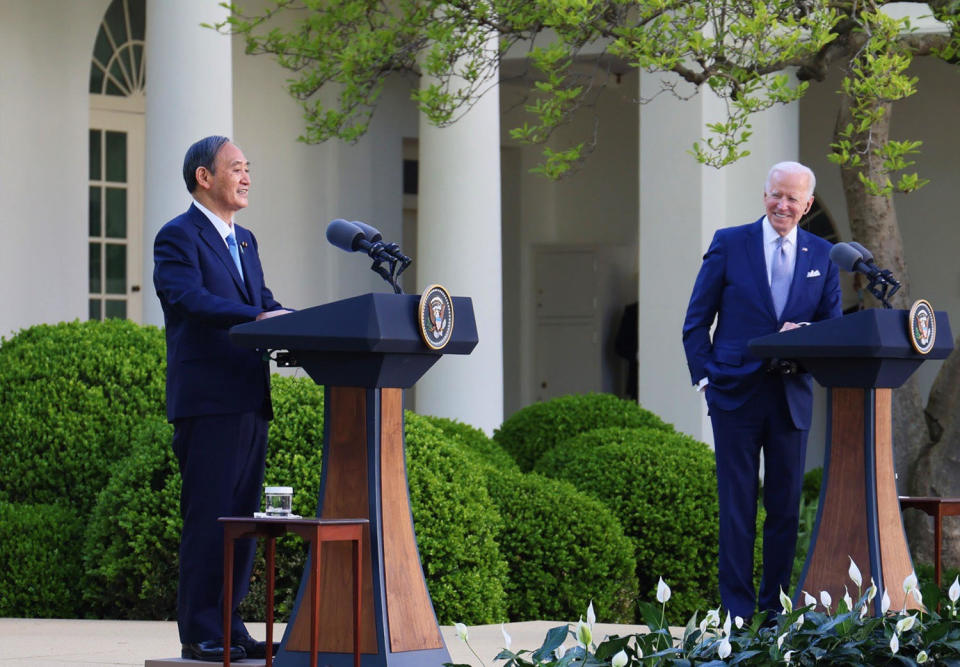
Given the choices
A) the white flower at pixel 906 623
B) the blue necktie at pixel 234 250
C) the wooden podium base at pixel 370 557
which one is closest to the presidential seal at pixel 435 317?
the wooden podium base at pixel 370 557

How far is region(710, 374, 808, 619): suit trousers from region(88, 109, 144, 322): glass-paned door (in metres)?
8.40

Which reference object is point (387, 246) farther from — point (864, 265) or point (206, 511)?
point (864, 265)

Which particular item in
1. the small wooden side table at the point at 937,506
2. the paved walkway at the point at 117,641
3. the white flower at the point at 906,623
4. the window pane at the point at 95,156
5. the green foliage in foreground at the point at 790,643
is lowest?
the paved walkway at the point at 117,641

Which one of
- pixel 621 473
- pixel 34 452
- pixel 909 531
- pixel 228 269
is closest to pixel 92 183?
pixel 34 452

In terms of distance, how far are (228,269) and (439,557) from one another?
269 centimetres

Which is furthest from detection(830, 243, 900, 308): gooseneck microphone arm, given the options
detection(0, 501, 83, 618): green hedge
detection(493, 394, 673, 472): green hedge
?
detection(493, 394, 673, 472): green hedge

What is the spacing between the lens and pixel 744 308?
6090 mm

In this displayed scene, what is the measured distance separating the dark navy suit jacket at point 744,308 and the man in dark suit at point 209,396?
71.9 inches

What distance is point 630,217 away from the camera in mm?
17766

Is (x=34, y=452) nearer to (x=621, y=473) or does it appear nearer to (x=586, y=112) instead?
(x=621, y=473)

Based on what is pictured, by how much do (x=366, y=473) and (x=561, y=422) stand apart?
20.9 ft

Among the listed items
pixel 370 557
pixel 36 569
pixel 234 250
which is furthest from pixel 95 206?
pixel 370 557

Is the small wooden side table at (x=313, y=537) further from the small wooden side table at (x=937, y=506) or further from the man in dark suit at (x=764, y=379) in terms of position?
the small wooden side table at (x=937, y=506)

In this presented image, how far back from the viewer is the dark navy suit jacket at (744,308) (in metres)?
5.98
